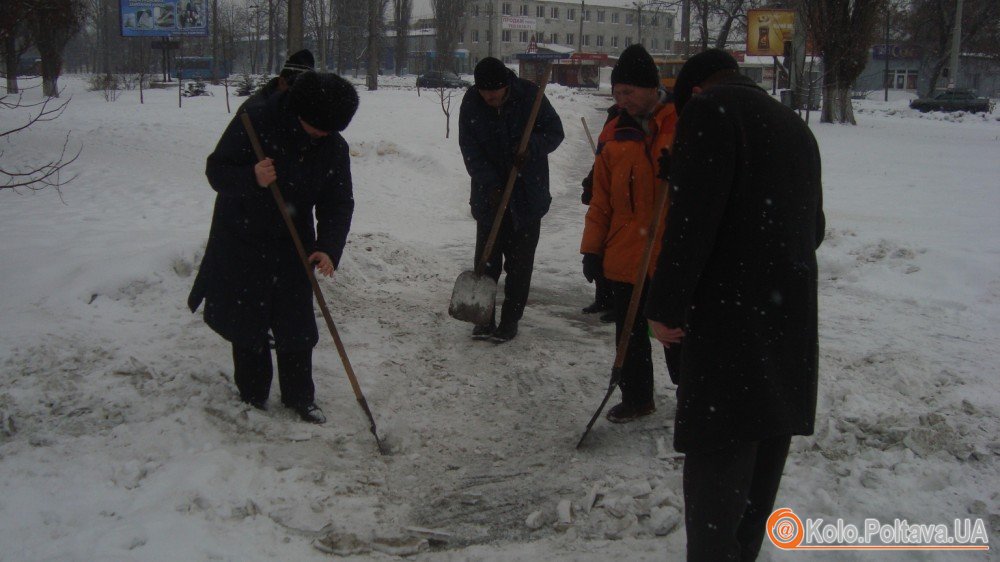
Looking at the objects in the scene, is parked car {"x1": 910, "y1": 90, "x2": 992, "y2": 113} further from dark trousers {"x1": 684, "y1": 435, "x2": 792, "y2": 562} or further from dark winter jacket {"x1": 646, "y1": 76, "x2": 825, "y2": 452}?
dark trousers {"x1": 684, "y1": 435, "x2": 792, "y2": 562}

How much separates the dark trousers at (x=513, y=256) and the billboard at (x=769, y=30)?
2046 cm

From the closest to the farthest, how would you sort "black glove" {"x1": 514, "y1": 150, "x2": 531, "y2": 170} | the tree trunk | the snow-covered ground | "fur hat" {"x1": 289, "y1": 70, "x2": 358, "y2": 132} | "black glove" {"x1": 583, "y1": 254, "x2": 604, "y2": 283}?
the snow-covered ground, "fur hat" {"x1": 289, "y1": 70, "x2": 358, "y2": 132}, "black glove" {"x1": 583, "y1": 254, "x2": 604, "y2": 283}, "black glove" {"x1": 514, "y1": 150, "x2": 531, "y2": 170}, the tree trunk

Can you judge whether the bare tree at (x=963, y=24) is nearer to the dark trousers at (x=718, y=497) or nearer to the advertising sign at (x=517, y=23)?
the advertising sign at (x=517, y=23)

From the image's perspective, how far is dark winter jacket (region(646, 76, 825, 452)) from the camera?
2.03 m

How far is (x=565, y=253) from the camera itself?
25.2 feet

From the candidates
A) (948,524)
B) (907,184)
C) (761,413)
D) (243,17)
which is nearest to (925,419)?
(948,524)

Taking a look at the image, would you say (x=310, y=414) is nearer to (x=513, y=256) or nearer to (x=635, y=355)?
(x=635, y=355)

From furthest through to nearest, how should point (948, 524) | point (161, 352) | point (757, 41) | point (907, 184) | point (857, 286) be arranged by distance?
point (757, 41)
point (907, 184)
point (857, 286)
point (161, 352)
point (948, 524)

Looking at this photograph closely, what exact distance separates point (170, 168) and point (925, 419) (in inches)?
429

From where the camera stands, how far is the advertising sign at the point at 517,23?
241 feet

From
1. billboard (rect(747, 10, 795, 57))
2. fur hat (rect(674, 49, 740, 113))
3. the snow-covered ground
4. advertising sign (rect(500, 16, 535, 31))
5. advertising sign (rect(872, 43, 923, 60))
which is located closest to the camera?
fur hat (rect(674, 49, 740, 113))

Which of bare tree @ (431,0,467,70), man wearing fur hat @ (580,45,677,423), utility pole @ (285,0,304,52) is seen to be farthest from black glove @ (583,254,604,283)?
bare tree @ (431,0,467,70)

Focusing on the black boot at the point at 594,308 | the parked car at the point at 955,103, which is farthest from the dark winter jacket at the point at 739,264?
the parked car at the point at 955,103

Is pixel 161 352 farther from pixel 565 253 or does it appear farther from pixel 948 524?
pixel 565 253
